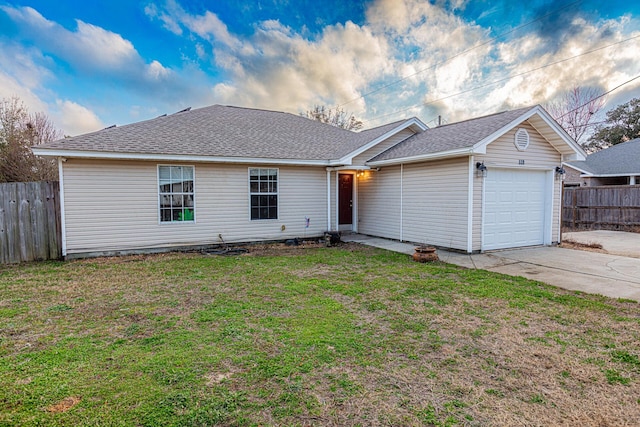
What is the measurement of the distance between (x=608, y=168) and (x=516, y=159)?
14429 millimetres

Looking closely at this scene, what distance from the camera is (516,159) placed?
8859 mm

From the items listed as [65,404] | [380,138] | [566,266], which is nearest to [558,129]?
[566,266]

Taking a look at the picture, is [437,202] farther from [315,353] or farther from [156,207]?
[156,207]

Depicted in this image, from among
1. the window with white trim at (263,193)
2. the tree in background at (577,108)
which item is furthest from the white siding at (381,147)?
the tree in background at (577,108)

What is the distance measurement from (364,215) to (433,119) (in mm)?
17255

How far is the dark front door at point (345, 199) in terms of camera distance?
12.2 m

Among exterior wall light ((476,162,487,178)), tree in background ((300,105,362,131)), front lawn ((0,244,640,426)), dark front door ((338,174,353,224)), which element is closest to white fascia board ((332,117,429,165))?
dark front door ((338,174,353,224))

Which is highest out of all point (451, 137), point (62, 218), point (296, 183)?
point (451, 137)

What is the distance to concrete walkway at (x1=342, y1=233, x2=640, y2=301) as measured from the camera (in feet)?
18.3

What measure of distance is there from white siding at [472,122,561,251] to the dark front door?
5.03 metres

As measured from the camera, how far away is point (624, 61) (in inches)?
620

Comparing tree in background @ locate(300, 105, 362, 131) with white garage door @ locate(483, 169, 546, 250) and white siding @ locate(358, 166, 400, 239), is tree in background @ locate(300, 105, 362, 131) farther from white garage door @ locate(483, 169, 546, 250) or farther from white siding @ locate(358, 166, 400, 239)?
white garage door @ locate(483, 169, 546, 250)

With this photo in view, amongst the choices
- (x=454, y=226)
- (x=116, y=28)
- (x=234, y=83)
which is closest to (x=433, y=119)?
(x=234, y=83)

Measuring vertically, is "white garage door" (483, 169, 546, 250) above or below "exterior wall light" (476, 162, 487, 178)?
below
